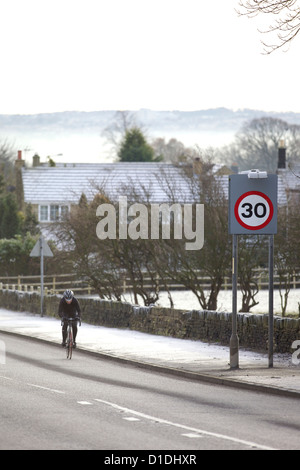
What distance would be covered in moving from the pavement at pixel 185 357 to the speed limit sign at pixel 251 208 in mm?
2694

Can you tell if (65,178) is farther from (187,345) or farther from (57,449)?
(57,449)

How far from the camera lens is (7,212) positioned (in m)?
66.9

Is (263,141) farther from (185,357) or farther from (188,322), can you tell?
(185,357)

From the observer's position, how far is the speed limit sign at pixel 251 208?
65.4 ft

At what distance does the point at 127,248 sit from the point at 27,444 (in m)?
27.4

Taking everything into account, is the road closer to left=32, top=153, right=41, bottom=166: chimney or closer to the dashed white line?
the dashed white line

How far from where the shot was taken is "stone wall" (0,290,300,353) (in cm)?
2197

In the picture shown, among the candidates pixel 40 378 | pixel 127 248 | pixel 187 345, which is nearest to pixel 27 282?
pixel 127 248

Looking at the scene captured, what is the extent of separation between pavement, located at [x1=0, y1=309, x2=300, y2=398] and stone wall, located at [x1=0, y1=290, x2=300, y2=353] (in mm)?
326

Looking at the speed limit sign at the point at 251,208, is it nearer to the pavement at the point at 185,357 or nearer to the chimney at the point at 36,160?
the pavement at the point at 185,357
